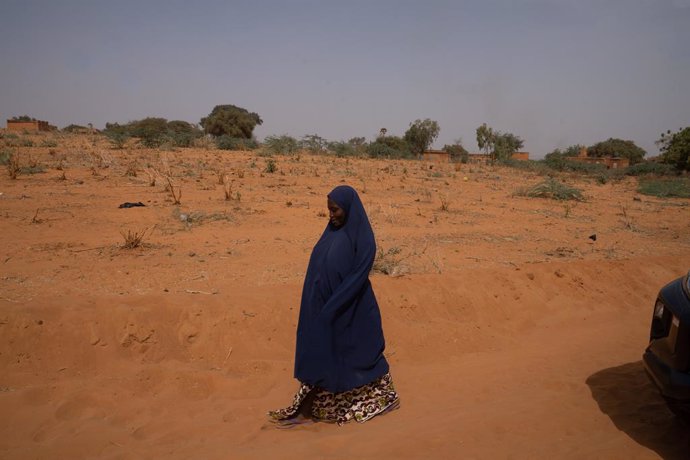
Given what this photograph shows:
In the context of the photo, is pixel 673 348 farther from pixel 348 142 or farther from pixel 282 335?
pixel 348 142

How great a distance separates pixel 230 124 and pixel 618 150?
43.3 metres

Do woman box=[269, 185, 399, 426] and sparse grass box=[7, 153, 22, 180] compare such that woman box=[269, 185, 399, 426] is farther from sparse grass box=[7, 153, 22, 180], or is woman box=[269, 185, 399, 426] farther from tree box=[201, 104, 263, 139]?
tree box=[201, 104, 263, 139]

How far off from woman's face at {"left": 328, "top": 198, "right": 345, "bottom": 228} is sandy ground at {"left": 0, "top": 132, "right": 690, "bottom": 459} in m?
1.51

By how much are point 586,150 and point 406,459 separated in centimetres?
6275

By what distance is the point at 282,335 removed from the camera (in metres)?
5.19

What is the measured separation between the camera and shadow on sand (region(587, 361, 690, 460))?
3.11 metres

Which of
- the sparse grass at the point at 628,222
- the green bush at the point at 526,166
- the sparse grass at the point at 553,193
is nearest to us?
the sparse grass at the point at 628,222

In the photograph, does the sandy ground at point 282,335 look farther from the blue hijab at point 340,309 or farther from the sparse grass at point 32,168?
the sparse grass at point 32,168

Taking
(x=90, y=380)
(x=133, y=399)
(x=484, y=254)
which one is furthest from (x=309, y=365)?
(x=484, y=254)

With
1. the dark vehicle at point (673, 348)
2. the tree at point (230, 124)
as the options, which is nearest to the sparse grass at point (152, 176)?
the dark vehicle at point (673, 348)

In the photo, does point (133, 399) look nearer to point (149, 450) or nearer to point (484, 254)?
point (149, 450)

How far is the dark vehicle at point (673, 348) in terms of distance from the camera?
2.65 meters

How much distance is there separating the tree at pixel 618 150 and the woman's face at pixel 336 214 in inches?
2350

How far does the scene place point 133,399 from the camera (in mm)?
4102
